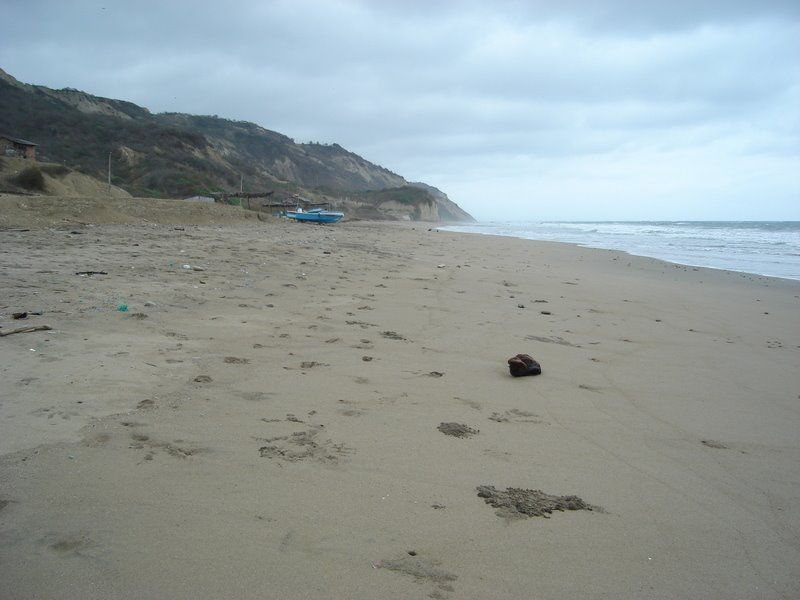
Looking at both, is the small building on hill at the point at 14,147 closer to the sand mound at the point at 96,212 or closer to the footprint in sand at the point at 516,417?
the sand mound at the point at 96,212

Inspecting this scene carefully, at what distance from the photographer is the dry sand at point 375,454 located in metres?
1.82

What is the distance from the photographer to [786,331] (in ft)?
21.5

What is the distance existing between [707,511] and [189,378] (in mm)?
3154

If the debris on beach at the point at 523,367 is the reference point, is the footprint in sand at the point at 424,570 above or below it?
below

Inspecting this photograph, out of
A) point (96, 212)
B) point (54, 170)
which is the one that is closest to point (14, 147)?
point (54, 170)

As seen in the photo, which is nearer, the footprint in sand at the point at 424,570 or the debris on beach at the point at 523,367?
the footprint in sand at the point at 424,570

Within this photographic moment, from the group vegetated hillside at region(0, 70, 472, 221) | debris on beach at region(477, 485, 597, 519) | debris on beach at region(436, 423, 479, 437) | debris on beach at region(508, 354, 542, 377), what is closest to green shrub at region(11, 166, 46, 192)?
vegetated hillside at region(0, 70, 472, 221)

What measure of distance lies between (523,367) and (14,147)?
36.7m

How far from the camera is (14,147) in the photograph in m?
30.1

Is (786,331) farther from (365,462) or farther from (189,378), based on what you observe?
(189,378)

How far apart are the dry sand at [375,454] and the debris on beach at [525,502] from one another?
1 centimetres

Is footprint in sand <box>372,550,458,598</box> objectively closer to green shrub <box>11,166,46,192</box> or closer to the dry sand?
the dry sand

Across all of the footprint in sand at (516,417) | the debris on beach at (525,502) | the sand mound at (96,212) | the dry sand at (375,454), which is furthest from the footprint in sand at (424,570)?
the sand mound at (96,212)

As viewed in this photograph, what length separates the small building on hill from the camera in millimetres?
29359
